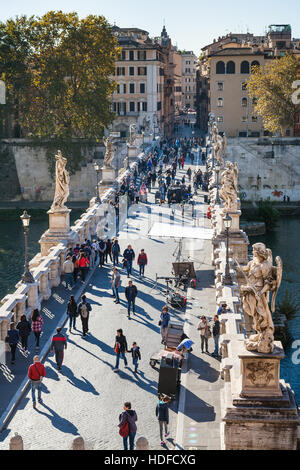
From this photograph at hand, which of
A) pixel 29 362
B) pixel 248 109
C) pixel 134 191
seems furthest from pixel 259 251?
pixel 248 109

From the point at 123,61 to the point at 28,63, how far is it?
73.8ft

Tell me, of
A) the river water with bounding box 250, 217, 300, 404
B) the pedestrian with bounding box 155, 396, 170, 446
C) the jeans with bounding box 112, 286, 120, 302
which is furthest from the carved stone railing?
the river water with bounding box 250, 217, 300, 404

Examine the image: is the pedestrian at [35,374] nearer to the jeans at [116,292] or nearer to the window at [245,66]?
the jeans at [116,292]

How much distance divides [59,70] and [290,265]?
1110 inches

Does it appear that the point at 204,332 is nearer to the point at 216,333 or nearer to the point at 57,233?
the point at 216,333

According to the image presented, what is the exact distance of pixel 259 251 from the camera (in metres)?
12.7

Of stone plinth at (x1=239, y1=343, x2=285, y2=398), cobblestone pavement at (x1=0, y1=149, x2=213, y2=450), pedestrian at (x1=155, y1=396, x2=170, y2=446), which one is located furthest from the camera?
cobblestone pavement at (x1=0, y1=149, x2=213, y2=450)

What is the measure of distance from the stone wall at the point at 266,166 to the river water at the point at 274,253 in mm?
6351

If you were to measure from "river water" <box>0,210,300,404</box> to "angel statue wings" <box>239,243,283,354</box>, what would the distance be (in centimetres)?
1130

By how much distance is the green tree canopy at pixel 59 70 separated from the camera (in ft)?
201

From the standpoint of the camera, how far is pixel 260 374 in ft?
42.3

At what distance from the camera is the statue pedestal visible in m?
27.1

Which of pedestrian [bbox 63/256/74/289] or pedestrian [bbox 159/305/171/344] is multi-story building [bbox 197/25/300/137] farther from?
pedestrian [bbox 159/305/171/344]

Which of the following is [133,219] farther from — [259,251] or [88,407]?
[259,251]
